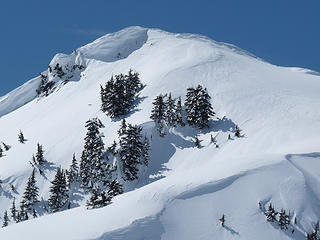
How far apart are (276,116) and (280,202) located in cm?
→ 2063

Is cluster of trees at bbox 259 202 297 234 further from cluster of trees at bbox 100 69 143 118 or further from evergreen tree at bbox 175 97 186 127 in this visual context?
cluster of trees at bbox 100 69 143 118

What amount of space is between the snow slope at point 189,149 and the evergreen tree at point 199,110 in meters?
1.18

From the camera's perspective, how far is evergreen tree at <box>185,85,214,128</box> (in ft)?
126

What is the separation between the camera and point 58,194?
3303 centimetres

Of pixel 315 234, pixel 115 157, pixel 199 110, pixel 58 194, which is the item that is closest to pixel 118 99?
pixel 115 157

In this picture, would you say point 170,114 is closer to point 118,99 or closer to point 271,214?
point 118,99

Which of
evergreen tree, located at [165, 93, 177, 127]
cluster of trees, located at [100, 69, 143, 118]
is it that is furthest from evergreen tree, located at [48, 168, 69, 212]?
evergreen tree, located at [165, 93, 177, 127]

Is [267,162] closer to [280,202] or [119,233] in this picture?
[280,202]

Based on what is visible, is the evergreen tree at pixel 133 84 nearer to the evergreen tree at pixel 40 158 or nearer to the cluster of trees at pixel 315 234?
the evergreen tree at pixel 40 158

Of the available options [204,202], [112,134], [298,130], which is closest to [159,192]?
[204,202]

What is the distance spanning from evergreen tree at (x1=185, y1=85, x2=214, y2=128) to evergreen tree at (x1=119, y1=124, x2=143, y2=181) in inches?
306

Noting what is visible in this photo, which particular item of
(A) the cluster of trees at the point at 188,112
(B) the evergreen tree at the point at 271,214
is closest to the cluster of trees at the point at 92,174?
(A) the cluster of trees at the point at 188,112

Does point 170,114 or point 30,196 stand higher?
point 170,114

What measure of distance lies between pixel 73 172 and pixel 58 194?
3.61 metres
